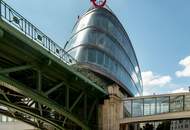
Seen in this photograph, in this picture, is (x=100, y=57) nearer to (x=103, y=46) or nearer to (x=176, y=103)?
(x=103, y=46)

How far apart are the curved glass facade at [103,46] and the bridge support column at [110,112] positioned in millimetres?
7357

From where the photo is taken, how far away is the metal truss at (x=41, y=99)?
2551 centimetres

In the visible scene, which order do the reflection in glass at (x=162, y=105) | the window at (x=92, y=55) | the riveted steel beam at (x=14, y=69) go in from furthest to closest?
the window at (x=92, y=55), the reflection in glass at (x=162, y=105), the riveted steel beam at (x=14, y=69)

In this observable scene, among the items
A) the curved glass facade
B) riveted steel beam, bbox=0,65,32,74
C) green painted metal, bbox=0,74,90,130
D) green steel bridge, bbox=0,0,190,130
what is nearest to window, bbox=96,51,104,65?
→ the curved glass facade

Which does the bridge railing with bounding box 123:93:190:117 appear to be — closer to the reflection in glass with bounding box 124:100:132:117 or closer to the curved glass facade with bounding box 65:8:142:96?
the reflection in glass with bounding box 124:100:132:117

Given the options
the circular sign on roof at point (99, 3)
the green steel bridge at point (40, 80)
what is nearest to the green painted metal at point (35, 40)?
the green steel bridge at point (40, 80)

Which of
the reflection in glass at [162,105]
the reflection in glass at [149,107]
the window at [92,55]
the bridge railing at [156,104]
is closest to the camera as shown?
the bridge railing at [156,104]

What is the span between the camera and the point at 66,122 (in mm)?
35781

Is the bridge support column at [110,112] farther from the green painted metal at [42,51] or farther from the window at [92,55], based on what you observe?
the window at [92,55]

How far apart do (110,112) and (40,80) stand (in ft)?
32.8

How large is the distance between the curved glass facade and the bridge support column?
7.36 m

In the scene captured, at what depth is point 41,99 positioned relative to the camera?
26531mm

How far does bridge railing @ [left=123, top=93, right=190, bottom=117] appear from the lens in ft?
113

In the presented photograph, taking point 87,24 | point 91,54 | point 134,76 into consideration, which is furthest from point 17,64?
point 134,76
